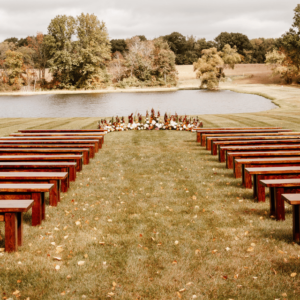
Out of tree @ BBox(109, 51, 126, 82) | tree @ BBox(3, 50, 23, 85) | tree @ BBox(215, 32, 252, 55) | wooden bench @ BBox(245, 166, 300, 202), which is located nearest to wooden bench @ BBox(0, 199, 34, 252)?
wooden bench @ BBox(245, 166, 300, 202)

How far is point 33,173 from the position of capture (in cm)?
627

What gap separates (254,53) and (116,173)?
12171 cm

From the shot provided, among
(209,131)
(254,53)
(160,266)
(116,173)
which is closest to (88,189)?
(116,173)

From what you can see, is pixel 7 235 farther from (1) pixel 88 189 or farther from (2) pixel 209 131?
(2) pixel 209 131

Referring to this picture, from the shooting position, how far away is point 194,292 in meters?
3.64

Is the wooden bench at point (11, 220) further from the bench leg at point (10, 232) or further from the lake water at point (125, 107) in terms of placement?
the lake water at point (125, 107)

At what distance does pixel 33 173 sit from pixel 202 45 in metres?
124

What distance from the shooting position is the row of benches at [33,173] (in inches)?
178

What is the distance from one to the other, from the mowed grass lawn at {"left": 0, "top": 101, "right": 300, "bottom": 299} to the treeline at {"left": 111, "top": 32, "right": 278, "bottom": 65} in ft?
376

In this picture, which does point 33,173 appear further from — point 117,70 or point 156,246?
point 117,70

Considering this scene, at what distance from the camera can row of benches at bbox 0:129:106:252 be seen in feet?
14.8

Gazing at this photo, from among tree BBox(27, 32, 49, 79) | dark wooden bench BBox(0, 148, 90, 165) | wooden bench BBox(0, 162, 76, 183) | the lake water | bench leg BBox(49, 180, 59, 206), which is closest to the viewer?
bench leg BBox(49, 180, 59, 206)

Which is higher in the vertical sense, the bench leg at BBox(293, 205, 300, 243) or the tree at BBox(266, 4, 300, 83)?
the tree at BBox(266, 4, 300, 83)

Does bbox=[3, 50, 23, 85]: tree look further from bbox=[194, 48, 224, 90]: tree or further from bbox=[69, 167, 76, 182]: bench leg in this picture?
bbox=[69, 167, 76, 182]: bench leg
